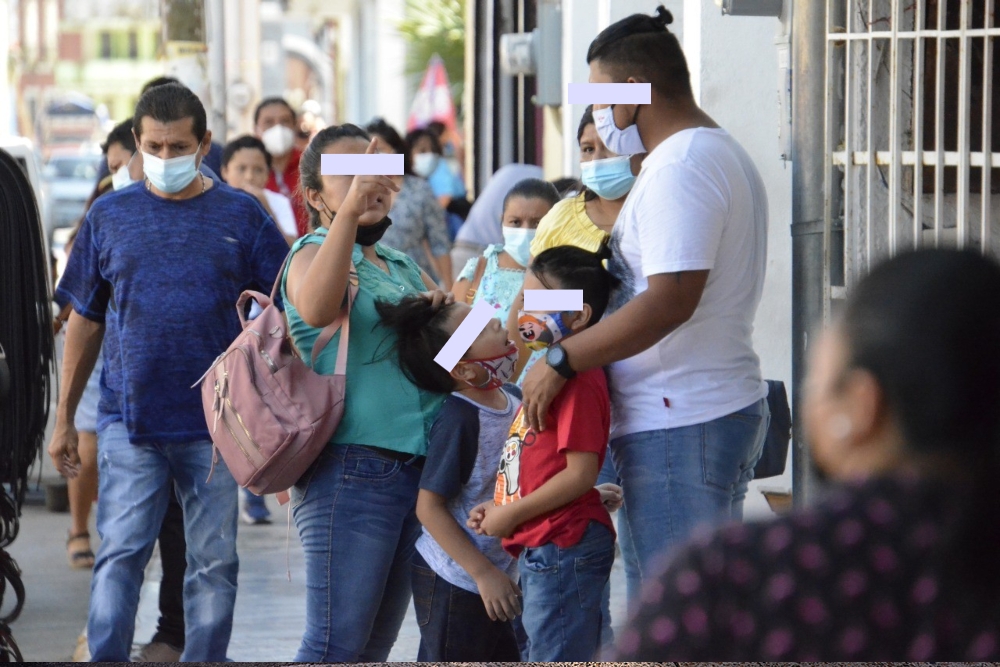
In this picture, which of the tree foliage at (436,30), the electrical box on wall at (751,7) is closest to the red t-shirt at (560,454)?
the electrical box on wall at (751,7)

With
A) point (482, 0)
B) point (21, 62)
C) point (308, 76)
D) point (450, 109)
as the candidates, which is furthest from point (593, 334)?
point (308, 76)

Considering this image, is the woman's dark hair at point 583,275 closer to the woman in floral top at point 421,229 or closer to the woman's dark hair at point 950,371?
the woman's dark hair at point 950,371

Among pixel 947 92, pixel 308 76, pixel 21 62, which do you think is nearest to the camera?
pixel 947 92

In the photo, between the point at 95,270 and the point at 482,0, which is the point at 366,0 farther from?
the point at 95,270

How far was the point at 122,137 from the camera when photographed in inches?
213

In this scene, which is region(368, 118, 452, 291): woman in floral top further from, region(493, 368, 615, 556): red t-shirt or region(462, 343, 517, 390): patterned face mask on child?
region(493, 368, 615, 556): red t-shirt

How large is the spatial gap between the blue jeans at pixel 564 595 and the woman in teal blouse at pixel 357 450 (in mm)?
360

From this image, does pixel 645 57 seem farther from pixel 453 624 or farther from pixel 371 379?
pixel 453 624

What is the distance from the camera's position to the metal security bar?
166 inches

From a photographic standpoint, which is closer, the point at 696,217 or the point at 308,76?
the point at 696,217

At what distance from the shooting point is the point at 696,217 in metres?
3.25

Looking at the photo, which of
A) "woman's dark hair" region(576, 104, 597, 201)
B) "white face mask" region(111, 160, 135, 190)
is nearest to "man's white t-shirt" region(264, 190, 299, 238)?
"white face mask" region(111, 160, 135, 190)

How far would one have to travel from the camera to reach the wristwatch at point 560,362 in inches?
129

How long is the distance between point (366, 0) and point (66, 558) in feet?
116
